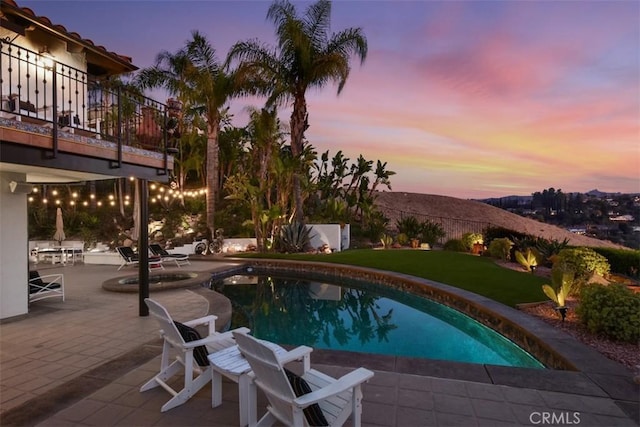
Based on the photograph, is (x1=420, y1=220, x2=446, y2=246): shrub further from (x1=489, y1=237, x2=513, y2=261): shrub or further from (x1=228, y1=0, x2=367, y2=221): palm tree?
(x1=228, y1=0, x2=367, y2=221): palm tree

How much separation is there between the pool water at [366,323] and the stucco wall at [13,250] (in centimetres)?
423

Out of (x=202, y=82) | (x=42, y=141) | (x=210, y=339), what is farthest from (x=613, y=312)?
(x=202, y=82)

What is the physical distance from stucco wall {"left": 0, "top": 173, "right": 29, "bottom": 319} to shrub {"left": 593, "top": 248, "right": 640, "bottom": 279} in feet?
49.0

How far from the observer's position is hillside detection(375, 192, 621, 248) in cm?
3409

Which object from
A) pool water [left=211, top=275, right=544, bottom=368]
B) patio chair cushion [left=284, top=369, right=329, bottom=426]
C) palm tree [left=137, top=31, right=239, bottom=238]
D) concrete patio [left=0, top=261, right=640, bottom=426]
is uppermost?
palm tree [left=137, top=31, right=239, bottom=238]

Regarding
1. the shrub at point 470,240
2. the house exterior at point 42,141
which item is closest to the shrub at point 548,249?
the shrub at point 470,240

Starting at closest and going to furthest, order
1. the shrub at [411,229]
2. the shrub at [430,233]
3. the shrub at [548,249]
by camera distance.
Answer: the shrub at [548,249] → the shrub at [430,233] → the shrub at [411,229]

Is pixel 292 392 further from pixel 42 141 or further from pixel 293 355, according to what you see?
pixel 42 141

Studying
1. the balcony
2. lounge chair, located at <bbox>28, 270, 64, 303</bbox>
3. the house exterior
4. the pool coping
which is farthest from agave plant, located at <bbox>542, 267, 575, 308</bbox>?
lounge chair, located at <bbox>28, 270, 64, 303</bbox>

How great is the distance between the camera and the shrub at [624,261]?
10266mm

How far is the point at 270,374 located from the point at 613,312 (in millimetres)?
5605

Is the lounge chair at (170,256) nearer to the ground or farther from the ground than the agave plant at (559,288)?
nearer to the ground

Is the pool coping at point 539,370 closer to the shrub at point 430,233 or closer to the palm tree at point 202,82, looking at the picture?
the shrub at point 430,233

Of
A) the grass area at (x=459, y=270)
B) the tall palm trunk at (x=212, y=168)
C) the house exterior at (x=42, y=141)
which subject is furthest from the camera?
the tall palm trunk at (x=212, y=168)
